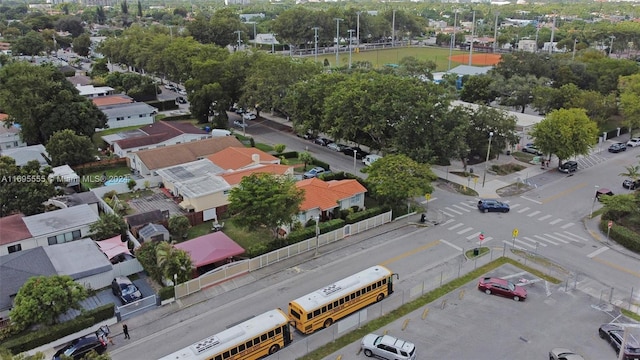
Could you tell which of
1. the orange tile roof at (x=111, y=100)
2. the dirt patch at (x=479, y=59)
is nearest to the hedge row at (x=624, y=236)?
the orange tile roof at (x=111, y=100)

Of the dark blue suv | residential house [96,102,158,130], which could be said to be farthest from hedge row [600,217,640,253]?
residential house [96,102,158,130]

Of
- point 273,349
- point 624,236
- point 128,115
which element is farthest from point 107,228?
point 624,236

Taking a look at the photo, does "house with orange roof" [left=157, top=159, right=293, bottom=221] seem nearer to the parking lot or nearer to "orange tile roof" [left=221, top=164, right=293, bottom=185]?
"orange tile roof" [left=221, top=164, right=293, bottom=185]

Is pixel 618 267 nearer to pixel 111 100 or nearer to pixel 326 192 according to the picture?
pixel 326 192

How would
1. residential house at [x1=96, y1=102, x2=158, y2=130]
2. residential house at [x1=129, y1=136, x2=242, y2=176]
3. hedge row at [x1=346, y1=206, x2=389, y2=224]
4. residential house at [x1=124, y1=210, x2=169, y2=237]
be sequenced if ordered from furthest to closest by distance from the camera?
residential house at [x1=96, y1=102, x2=158, y2=130]
residential house at [x1=129, y1=136, x2=242, y2=176]
hedge row at [x1=346, y1=206, x2=389, y2=224]
residential house at [x1=124, y1=210, x2=169, y2=237]

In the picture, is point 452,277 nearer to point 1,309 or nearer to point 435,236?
point 435,236

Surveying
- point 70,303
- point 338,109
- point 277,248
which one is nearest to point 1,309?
point 70,303
